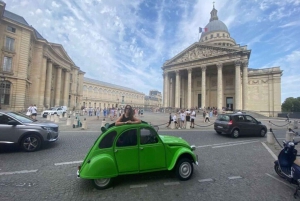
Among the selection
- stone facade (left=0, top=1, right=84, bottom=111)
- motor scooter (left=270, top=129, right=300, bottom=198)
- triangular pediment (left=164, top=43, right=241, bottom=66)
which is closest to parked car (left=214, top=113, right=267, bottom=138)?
motor scooter (left=270, top=129, right=300, bottom=198)

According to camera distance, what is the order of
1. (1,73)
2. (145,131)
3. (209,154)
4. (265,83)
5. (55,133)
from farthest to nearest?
(265,83)
(1,73)
(55,133)
(209,154)
(145,131)

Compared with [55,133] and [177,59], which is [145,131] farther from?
[177,59]

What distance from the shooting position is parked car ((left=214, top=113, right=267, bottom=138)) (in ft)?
34.6

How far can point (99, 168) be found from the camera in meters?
3.37

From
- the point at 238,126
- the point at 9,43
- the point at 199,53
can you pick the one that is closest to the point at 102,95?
the point at 199,53

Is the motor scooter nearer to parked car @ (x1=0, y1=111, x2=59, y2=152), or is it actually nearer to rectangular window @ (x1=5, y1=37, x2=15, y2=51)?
parked car @ (x1=0, y1=111, x2=59, y2=152)

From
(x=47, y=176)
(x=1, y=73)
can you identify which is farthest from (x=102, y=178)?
(x=1, y=73)

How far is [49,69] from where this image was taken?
41.3 m

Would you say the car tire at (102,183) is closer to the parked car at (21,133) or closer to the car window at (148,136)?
the car window at (148,136)

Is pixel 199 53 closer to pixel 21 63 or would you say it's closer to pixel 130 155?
pixel 21 63

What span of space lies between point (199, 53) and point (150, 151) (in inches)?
1780

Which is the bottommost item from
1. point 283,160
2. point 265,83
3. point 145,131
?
point 283,160

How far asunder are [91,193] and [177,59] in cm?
4903

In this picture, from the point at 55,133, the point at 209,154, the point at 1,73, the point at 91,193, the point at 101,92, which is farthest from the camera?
the point at 101,92
